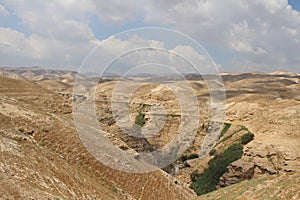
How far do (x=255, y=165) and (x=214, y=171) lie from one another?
559cm

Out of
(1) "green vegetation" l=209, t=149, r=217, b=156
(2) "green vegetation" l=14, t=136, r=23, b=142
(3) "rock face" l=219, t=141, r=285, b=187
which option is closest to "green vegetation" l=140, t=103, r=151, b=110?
(1) "green vegetation" l=209, t=149, r=217, b=156

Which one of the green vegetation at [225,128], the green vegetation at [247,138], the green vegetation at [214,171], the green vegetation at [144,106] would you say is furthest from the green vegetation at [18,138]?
the green vegetation at [144,106]

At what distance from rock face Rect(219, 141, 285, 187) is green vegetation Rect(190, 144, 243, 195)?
1.23 metres

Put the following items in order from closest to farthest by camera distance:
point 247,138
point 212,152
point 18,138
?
point 18,138
point 247,138
point 212,152

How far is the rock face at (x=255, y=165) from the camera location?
3244 centimetres

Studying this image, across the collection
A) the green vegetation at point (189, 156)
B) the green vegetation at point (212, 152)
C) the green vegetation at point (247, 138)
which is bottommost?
the green vegetation at point (189, 156)

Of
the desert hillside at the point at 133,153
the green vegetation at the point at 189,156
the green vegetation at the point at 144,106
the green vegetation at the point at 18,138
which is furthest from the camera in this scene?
the green vegetation at the point at 144,106

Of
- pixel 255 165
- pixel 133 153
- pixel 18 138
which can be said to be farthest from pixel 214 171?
pixel 18 138

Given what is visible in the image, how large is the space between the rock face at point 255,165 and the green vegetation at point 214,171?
1.23m

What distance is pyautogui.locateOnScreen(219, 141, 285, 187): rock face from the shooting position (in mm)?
32438

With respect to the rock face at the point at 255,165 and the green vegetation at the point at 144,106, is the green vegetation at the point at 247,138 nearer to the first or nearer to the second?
the rock face at the point at 255,165

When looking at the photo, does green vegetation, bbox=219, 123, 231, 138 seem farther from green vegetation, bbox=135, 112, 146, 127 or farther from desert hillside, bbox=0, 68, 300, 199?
green vegetation, bbox=135, 112, 146, 127

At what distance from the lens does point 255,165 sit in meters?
33.8

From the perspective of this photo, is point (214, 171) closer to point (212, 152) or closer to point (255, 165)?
point (212, 152)
